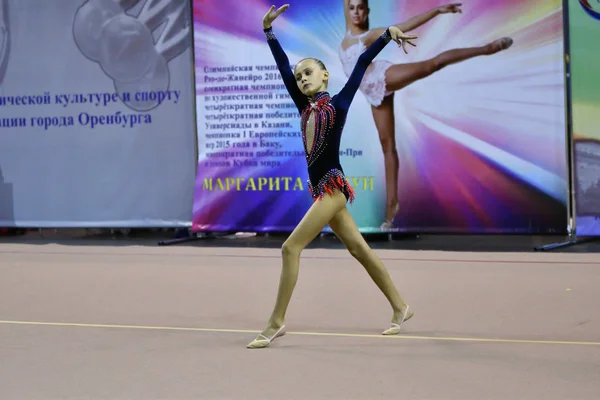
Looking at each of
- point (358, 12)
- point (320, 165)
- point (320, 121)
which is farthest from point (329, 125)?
point (358, 12)

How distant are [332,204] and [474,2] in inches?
199

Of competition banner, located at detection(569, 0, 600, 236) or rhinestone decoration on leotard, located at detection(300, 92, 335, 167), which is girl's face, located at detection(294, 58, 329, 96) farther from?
competition banner, located at detection(569, 0, 600, 236)

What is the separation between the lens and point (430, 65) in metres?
10.9

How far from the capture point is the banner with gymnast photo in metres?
10.5

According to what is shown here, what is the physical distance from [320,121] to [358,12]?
16.6 ft

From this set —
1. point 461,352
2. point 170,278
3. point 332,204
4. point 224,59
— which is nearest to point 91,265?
point 170,278

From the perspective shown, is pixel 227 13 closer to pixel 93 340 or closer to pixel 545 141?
pixel 545 141

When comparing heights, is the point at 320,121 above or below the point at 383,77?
below

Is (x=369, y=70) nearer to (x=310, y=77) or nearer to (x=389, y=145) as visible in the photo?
(x=389, y=145)

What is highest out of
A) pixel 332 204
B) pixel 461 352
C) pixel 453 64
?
pixel 453 64

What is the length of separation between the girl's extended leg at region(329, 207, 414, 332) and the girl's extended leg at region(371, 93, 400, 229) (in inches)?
182

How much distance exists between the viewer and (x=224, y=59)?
1173 cm

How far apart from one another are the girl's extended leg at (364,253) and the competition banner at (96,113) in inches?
230

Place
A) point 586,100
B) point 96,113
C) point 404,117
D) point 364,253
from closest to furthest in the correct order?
point 364,253 → point 586,100 → point 404,117 → point 96,113
